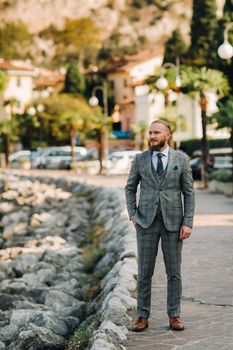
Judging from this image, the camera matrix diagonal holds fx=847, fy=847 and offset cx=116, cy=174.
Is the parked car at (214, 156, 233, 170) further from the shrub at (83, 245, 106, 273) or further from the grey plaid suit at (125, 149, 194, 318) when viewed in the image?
the grey plaid suit at (125, 149, 194, 318)

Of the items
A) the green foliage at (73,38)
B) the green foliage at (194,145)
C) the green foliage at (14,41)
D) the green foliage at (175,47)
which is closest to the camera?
the green foliage at (194,145)

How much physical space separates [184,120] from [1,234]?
135ft

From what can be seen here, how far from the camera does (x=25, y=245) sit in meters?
23.6

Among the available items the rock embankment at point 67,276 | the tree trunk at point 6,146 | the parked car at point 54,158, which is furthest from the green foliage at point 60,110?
the rock embankment at point 67,276

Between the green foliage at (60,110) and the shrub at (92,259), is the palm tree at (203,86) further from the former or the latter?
the green foliage at (60,110)

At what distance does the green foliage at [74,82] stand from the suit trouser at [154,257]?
87034mm

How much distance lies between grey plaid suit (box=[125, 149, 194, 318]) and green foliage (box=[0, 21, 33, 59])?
132m

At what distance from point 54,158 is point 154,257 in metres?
57.5

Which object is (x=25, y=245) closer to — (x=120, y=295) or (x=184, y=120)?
(x=120, y=295)

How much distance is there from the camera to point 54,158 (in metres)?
65.8

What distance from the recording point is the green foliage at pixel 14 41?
468 ft

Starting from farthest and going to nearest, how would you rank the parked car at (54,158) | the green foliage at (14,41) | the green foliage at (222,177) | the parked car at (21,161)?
the green foliage at (14,41)
the parked car at (21,161)
the parked car at (54,158)
the green foliage at (222,177)

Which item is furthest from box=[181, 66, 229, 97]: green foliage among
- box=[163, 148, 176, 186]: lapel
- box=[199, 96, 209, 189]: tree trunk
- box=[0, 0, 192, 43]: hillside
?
box=[0, 0, 192, 43]: hillside

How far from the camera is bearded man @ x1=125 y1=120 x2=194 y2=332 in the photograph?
832 centimetres
